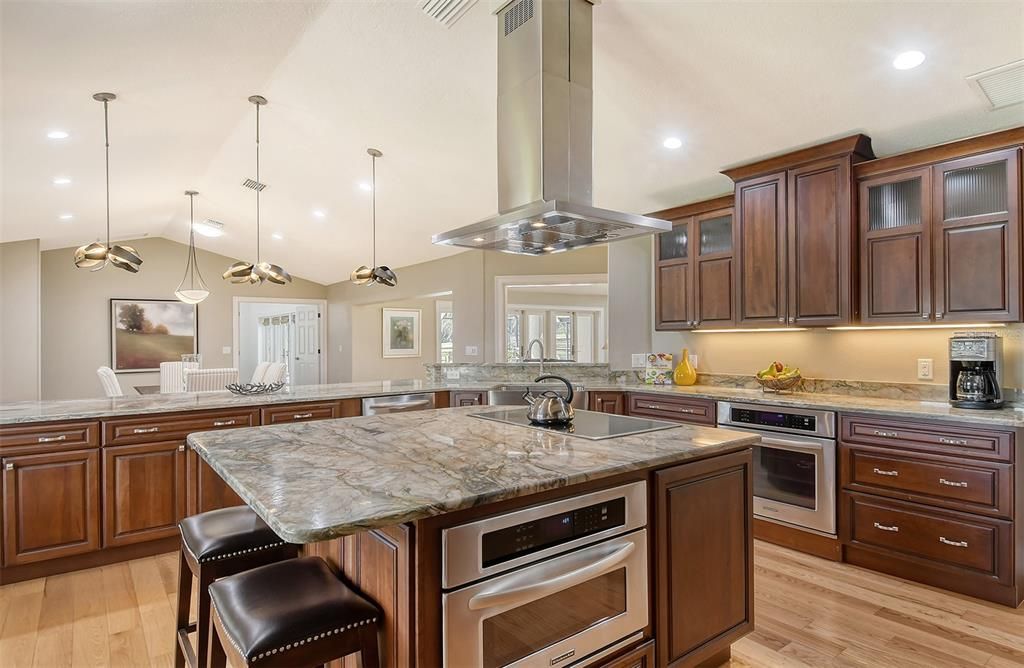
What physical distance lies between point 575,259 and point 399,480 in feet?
17.3

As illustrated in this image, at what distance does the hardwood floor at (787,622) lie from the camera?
2111 mm

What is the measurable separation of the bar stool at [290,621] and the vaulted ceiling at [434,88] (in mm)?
A: 2438

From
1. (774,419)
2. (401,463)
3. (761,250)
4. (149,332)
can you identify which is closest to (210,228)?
(149,332)

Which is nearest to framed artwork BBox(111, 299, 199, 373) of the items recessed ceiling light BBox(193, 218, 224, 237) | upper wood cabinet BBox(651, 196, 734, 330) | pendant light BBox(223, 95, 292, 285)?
recessed ceiling light BBox(193, 218, 224, 237)

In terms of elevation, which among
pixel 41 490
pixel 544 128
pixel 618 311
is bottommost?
pixel 41 490

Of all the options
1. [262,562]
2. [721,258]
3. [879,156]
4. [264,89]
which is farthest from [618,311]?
[262,562]

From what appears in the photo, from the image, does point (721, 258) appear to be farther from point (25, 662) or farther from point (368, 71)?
point (25, 662)

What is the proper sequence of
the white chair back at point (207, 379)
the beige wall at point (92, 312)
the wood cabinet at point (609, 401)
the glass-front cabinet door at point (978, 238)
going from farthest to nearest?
the beige wall at point (92, 312) → the white chair back at point (207, 379) → the wood cabinet at point (609, 401) → the glass-front cabinet door at point (978, 238)

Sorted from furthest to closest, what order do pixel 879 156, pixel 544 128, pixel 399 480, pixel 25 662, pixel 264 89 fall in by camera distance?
1. pixel 264 89
2. pixel 879 156
3. pixel 544 128
4. pixel 25 662
5. pixel 399 480

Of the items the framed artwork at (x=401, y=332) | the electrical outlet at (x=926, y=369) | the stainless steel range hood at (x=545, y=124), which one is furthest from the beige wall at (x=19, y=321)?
the electrical outlet at (x=926, y=369)

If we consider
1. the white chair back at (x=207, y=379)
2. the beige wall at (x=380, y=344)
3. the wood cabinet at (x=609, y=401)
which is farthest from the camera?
the beige wall at (x=380, y=344)

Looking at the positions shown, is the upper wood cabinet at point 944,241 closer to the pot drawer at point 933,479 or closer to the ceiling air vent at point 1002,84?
the ceiling air vent at point 1002,84

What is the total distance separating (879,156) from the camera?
3355 millimetres

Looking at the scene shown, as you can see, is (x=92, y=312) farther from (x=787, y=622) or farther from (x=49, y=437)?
(x=787, y=622)
